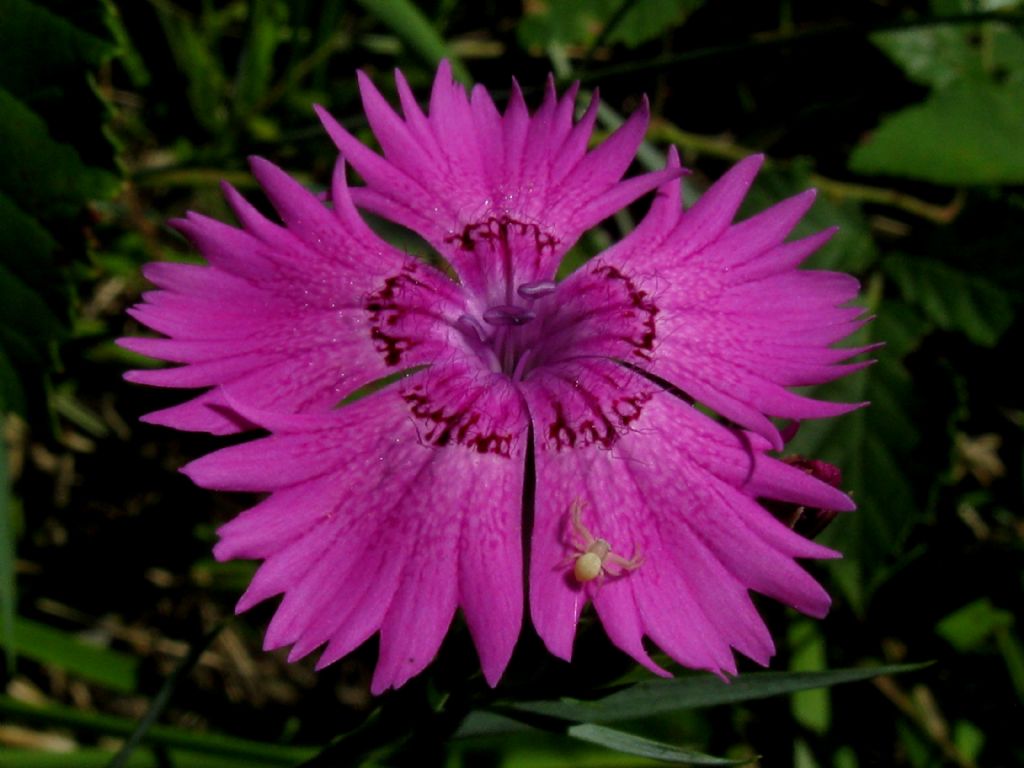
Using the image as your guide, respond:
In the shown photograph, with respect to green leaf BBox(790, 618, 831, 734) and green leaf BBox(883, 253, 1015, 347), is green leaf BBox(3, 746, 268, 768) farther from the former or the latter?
green leaf BBox(883, 253, 1015, 347)

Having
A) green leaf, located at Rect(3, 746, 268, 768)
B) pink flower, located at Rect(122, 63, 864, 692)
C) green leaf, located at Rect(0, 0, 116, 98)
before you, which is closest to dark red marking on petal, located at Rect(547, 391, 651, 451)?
pink flower, located at Rect(122, 63, 864, 692)

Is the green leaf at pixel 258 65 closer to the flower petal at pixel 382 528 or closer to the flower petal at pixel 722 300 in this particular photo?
the flower petal at pixel 722 300

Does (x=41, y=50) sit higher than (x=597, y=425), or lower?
higher

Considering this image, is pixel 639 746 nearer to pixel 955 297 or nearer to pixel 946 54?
pixel 955 297

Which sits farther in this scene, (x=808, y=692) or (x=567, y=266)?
(x=808, y=692)

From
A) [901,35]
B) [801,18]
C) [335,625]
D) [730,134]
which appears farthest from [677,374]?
[801,18]

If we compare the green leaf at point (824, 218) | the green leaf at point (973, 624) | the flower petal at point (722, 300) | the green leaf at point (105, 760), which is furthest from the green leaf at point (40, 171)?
the green leaf at point (973, 624)

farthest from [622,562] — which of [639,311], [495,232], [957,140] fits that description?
[957,140]
